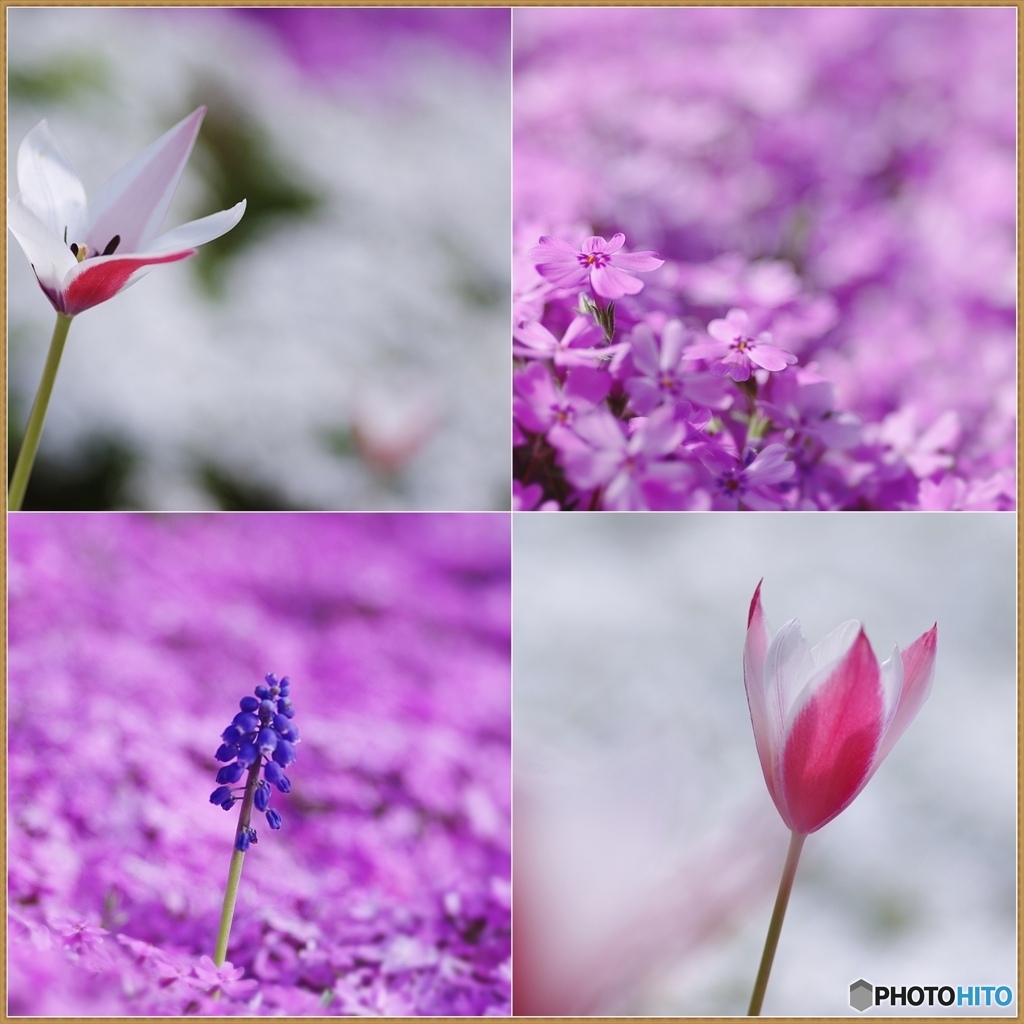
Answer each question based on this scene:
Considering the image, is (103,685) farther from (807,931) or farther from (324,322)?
(807,931)

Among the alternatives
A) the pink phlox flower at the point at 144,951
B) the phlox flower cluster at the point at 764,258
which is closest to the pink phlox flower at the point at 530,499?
the phlox flower cluster at the point at 764,258

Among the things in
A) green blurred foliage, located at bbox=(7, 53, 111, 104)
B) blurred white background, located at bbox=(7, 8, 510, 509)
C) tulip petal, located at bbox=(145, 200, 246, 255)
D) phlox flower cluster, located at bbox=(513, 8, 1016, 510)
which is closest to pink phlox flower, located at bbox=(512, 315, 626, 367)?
phlox flower cluster, located at bbox=(513, 8, 1016, 510)

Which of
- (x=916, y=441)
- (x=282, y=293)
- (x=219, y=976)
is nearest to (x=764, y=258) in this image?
(x=916, y=441)

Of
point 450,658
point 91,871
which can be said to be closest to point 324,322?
point 450,658

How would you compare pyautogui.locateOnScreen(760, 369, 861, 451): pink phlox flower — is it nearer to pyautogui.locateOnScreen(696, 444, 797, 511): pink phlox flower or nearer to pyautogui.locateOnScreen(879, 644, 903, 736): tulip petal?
pyautogui.locateOnScreen(696, 444, 797, 511): pink phlox flower

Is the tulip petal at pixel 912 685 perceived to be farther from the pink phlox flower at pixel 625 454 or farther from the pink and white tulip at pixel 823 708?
the pink phlox flower at pixel 625 454

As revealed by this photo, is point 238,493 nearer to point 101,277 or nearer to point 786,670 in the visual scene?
point 101,277
